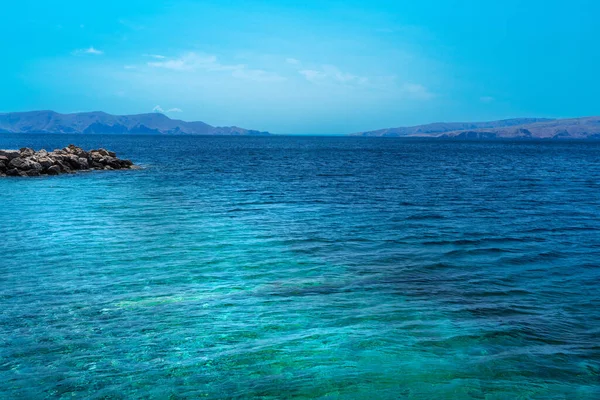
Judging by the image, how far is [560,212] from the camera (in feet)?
84.1

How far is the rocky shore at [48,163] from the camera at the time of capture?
43847 millimetres

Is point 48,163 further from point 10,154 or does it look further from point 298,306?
point 298,306

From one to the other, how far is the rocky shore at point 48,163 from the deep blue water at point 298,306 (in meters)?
23.5

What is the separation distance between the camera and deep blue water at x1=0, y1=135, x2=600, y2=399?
748cm

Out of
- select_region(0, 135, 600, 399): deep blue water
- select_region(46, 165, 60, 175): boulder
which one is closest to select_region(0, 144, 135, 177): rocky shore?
select_region(46, 165, 60, 175): boulder

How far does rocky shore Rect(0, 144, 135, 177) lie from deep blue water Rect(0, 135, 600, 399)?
23.5 metres

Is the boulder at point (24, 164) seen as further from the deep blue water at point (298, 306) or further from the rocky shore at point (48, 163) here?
the deep blue water at point (298, 306)

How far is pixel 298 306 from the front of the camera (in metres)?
10.7

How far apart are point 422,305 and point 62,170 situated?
44695 mm

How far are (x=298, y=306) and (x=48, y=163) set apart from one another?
43.0 metres

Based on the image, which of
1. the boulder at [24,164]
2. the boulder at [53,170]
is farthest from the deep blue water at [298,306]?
the boulder at [53,170]

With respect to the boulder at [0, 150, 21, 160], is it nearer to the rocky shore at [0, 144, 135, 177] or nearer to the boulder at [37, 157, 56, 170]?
the rocky shore at [0, 144, 135, 177]

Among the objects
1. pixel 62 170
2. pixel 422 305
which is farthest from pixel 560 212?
pixel 62 170

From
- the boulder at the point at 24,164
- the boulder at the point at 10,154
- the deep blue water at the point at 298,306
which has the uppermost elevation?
the boulder at the point at 10,154
